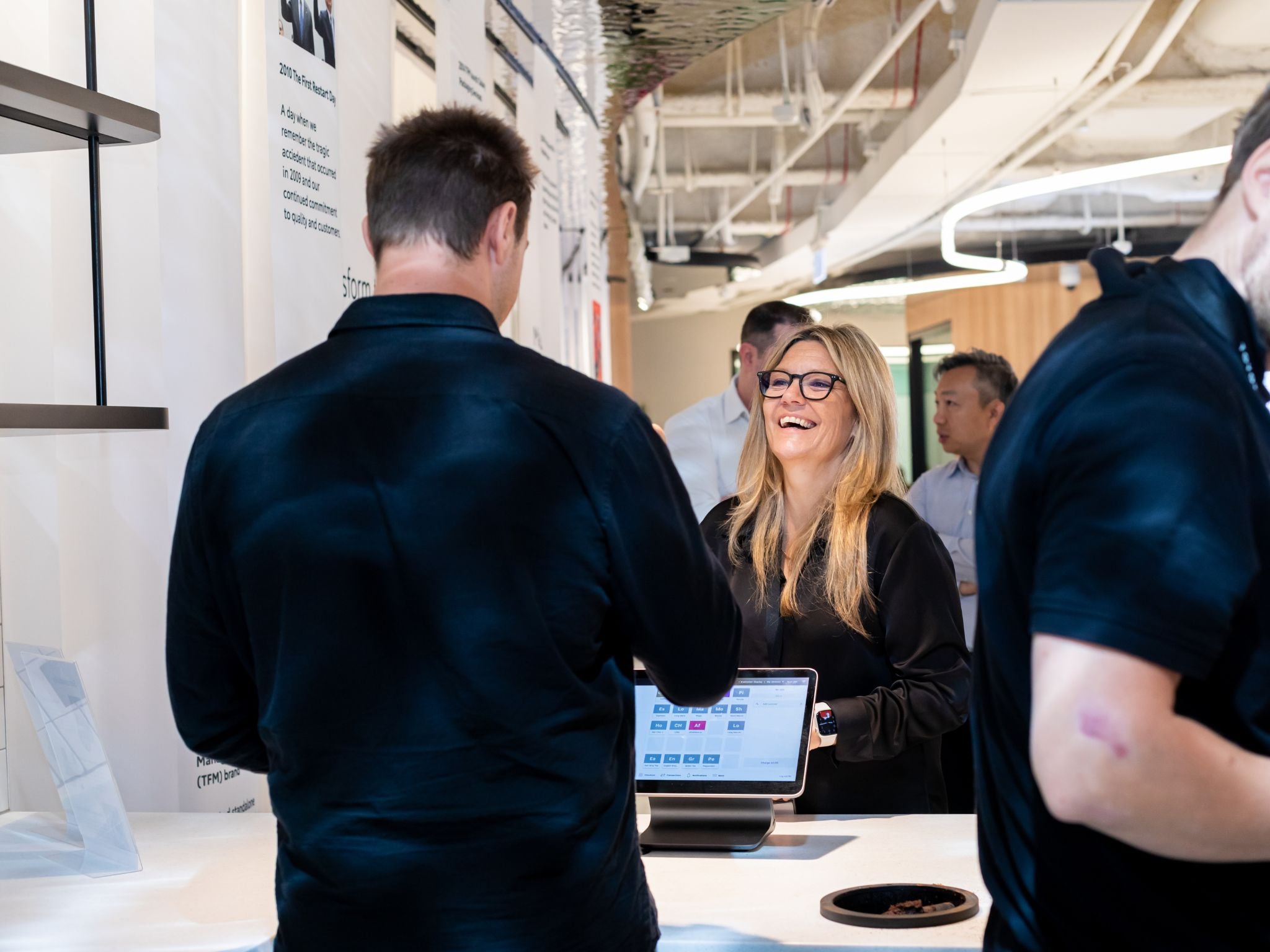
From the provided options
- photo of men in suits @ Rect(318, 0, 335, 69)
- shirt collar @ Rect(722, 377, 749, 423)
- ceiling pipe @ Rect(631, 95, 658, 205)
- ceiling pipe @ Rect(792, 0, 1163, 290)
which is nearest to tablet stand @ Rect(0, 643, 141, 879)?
photo of men in suits @ Rect(318, 0, 335, 69)

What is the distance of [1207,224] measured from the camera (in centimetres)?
103

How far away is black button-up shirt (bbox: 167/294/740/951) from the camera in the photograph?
1183 millimetres

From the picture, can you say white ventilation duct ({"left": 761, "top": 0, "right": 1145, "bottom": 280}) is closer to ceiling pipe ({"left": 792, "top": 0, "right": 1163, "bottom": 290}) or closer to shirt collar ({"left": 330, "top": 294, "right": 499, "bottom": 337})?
ceiling pipe ({"left": 792, "top": 0, "right": 1163, "bottom": 290})

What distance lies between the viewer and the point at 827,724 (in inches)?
82.6

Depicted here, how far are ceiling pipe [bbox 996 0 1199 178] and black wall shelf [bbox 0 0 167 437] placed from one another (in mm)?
4577

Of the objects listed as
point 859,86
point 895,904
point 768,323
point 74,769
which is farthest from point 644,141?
point 895,904

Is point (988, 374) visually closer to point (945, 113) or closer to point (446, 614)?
point (945, 113)

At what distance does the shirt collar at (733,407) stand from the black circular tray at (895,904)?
3.18 m

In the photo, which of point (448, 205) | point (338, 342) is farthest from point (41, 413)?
point (448, 205)

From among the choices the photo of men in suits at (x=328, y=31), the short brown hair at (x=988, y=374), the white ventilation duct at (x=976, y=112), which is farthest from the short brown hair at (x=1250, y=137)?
the white ventilation duct at (x=976, y=112)

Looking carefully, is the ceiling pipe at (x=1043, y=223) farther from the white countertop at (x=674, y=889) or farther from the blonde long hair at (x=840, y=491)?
the white countertop at (x=674, y=889)

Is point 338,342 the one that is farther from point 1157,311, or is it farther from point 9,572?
point 9,572

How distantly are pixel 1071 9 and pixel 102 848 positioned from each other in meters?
4.51

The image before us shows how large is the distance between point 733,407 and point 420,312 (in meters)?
3.56
